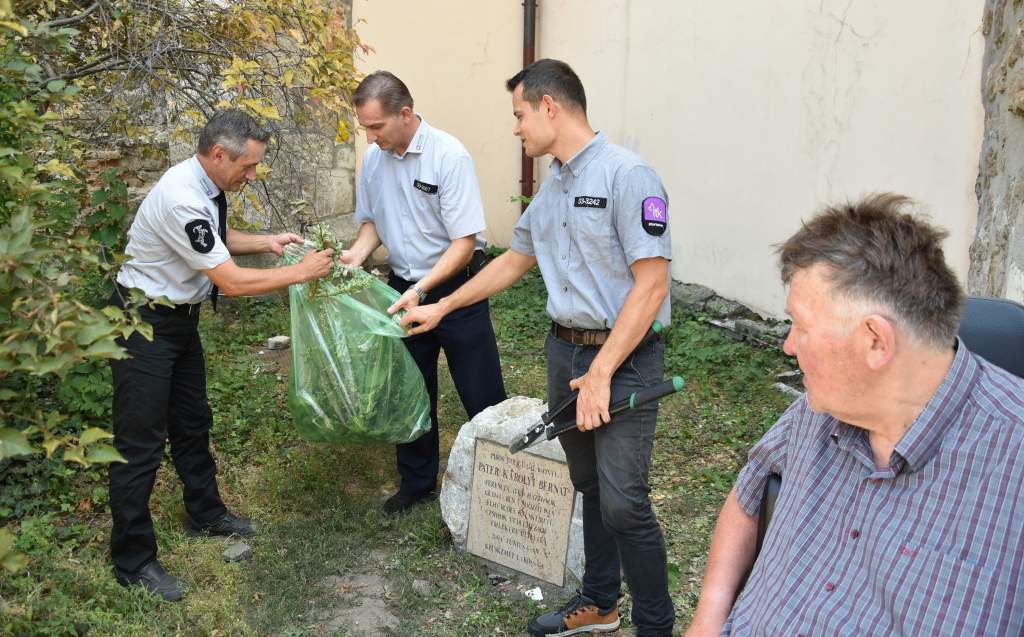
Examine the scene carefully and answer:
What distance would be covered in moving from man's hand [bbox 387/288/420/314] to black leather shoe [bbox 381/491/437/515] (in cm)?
96

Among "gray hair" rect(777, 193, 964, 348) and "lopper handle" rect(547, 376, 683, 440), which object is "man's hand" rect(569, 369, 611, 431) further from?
"gray hair" rect(777, 193, 964, 348)

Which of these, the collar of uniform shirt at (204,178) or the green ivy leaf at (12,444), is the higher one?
the collar of uniform shirt at (204,178)

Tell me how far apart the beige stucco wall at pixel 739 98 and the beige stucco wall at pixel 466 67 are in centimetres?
1

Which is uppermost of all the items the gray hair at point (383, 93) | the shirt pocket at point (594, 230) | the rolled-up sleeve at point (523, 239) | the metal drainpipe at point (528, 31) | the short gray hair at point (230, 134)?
the metal drainpipe at point (528, 31)

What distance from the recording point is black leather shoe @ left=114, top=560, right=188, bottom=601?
3.37 metres

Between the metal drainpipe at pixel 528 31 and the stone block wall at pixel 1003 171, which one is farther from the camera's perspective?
the metal drainpipe at pixel 528 31

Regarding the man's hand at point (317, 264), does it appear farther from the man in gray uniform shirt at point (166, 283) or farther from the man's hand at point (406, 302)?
the man's hand at point (406, 302)

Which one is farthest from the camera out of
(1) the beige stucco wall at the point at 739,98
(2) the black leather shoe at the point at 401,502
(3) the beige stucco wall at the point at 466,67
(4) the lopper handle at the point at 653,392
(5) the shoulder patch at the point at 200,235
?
(3) the beige stucco wall at the point at 466,67

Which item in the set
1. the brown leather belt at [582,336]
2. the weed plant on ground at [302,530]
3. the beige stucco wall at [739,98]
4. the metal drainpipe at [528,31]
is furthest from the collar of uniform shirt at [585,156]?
the metal drainpipe at [528,31]

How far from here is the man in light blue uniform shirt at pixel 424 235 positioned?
3742 mm

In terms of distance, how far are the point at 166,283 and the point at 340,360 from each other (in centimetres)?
73

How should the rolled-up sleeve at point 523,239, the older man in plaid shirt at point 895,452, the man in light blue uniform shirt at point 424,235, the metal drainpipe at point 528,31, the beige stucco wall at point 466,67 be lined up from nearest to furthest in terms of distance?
the older man in plaid shirt at point 895,452
the rolled-up sleeve at point 523,239
the man in light blue uniform shirt at point 424,235
the beige stucco wall at point 466,67
the metal drainpipe at point 528,31

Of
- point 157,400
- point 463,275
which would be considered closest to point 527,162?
point 463,275

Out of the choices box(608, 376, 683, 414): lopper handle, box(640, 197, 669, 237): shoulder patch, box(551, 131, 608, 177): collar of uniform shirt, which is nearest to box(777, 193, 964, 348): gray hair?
box(608, 376, 683, 414): lopper handle
